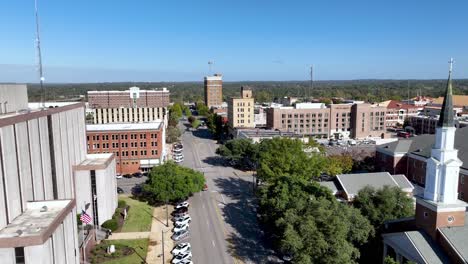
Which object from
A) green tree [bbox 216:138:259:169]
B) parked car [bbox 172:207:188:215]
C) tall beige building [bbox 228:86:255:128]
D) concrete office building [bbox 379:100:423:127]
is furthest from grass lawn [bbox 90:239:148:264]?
concrete office building [bbox 379:100:423:127]

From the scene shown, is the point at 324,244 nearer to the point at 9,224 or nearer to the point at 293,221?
the point at 293,221

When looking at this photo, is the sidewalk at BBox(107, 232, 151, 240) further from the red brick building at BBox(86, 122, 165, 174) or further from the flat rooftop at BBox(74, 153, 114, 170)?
the red brick building at BBox(86, 122, 165, 174)

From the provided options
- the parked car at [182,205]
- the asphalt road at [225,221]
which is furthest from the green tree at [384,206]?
the parked car at [182,205]

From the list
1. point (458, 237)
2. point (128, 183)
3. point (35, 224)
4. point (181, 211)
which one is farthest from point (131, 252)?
point (458, 237)

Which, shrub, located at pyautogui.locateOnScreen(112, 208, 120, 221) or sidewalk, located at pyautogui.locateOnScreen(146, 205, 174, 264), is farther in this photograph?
shrub, located at pyautogui.locateOnScreen(112, 208, 120, 221)

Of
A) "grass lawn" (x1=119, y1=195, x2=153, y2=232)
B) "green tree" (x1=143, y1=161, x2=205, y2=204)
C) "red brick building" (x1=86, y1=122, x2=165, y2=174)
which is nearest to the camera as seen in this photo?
"grass lawn" (x1=119, y1=195, x2=153, y2=232)

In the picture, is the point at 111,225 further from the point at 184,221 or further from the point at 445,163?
the point at 445,163
